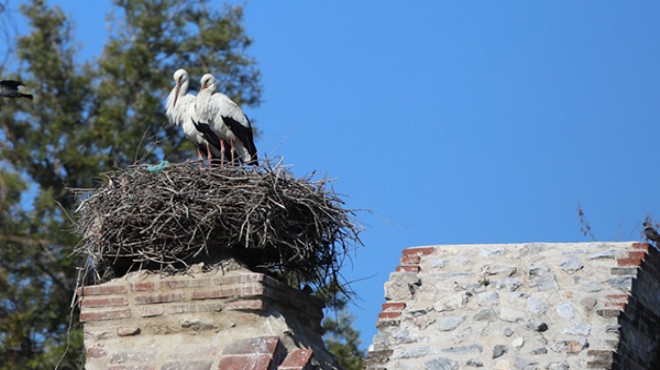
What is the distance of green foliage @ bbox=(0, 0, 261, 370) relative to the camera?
1961cm

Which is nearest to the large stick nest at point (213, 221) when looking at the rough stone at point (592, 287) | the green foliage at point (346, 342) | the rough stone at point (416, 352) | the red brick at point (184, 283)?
the red brick at point (184, 283)

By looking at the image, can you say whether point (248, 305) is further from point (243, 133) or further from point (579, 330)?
point (243, 133)

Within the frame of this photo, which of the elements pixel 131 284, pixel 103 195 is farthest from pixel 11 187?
pixel 131 284

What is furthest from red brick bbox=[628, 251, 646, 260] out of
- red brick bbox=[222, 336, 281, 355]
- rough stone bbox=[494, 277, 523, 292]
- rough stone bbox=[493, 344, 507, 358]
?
red brick bbox=[222, 336, 281, 355]

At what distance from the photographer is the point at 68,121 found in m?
21.4

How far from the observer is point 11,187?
19609mm

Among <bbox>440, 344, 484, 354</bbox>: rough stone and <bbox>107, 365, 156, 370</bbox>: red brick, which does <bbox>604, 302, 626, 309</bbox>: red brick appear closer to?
<bbox>440, 344, 484, 354</bbox>: rough stone

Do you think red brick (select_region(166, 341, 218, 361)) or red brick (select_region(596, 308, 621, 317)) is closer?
red brick (select_region(166, 341, 218, 361))

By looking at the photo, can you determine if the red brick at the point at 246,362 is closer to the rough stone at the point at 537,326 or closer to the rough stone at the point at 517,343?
the rough stone at the point at 517,343

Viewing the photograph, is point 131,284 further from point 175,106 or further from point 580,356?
point 175,106

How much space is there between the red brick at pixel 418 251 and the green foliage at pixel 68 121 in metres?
10.0

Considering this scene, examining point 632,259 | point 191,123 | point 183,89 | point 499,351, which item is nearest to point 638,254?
point 632,259

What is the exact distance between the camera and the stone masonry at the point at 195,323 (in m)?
7.02

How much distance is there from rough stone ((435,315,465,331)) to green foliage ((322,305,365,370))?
719 cm
